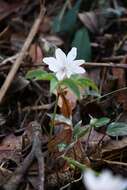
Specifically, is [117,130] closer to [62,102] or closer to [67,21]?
[62,102]

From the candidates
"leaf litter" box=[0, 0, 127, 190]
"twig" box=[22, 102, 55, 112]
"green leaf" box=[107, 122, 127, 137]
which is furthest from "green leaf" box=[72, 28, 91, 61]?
"green leaf" box=[107, 122, 127, 137]

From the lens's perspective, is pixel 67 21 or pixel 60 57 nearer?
pixel 60 57

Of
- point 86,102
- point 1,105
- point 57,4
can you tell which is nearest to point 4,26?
point 57,4

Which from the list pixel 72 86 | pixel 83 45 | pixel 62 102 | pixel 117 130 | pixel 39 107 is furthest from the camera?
pixel 83 45

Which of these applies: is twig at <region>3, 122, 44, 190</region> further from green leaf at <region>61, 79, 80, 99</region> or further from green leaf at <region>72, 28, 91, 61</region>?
green leaf at <region>72, 28, 91, 61</region>

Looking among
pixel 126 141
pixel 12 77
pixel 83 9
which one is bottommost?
pixel 126 141

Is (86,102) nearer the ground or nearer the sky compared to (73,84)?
nearer the ground

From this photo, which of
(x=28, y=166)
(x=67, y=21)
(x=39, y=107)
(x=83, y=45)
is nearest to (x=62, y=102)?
(x=39, y=107)

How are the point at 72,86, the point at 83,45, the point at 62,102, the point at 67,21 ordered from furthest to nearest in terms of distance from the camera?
the point at 67,21, the point at 83,45, the point at 62,102, the point at 72,86

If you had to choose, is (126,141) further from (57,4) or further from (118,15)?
(57,4)
